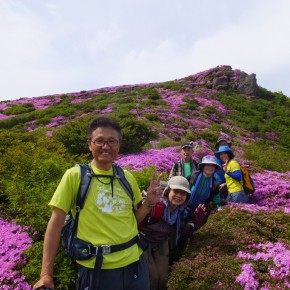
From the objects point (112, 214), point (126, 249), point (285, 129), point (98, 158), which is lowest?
point (285, 129)

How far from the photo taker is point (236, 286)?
3.62 meters

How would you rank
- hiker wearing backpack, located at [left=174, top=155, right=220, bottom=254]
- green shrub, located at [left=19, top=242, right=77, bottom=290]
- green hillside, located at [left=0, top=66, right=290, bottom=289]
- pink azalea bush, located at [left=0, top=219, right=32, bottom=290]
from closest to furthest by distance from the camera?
green shrub, located at [left=19, top=242, right=77, bottom=290]
pink azalea bush, located at [left=0, top=219, right=32, bottom=290]
green hillside, located at [left=0, top=66, right=290, bottom=289]
hiker wearing backpack, located at [left=174, top=155, right=220, bottom=254]

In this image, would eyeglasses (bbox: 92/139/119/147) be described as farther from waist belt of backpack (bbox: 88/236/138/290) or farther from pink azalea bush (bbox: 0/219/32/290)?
pink azalea bush (bbox: 0/219/32/290)

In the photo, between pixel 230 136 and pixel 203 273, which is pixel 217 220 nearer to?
pixel 203 273

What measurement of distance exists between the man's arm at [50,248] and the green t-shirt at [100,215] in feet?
0.32

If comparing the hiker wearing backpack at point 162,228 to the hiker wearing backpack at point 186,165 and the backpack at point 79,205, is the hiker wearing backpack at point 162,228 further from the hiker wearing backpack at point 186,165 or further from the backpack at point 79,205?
the hiker wearing backpack at point 186,165

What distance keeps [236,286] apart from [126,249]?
5.76 feet

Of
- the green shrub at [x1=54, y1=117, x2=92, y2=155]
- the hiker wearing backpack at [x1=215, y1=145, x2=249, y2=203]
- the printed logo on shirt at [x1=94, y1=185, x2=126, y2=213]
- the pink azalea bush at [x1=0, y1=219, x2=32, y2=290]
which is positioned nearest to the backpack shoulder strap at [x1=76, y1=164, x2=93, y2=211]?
the printed logo on shirt at [x1=94, y1=185, x2=126, y2=213]

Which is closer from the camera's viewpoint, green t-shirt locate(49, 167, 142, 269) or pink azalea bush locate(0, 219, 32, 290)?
green t-shirt locate(49, 167, 142, 269)

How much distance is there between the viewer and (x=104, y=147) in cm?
287

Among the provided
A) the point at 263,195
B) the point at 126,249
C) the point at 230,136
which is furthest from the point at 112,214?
the point at 230,136

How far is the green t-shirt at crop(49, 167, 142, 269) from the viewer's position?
103 inches

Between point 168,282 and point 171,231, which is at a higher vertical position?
point 171,231

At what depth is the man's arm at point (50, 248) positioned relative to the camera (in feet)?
8.01
